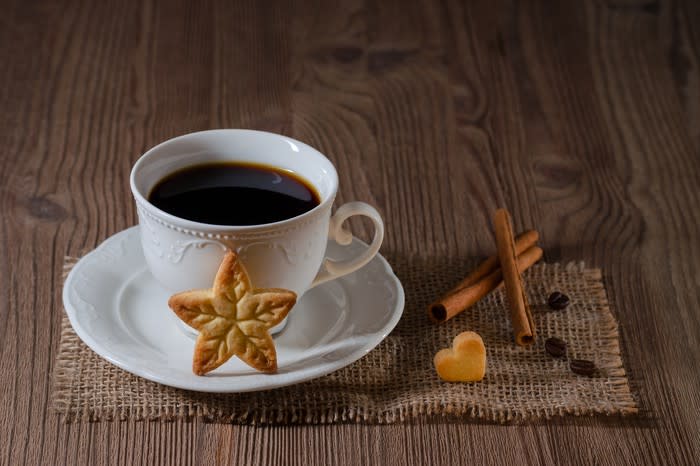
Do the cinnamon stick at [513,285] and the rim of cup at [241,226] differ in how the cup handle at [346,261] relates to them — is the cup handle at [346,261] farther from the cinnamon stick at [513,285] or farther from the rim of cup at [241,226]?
the cinnamon stick at [513,285]

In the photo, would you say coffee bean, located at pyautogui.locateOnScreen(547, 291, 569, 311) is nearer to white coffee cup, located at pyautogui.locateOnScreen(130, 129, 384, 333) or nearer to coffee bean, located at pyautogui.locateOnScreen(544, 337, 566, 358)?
coffee bean, located at pyautogui.locateOnScreen(544, 337, 566, 358)

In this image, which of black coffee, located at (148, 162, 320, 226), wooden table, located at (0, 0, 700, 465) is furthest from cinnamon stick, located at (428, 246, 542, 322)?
black coffee, located at (148, 162, 320, 226)

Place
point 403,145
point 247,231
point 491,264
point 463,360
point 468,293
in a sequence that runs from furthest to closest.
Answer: point 403,145 < point 491,264 < point 468,293 < point 463,360 < point 247,231

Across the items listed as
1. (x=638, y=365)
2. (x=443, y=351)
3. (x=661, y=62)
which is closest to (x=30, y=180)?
(x=443, y=351)

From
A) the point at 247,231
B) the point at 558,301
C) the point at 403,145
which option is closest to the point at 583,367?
the point at 558,301

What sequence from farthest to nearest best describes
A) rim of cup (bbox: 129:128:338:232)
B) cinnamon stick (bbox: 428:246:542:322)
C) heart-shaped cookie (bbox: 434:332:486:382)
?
cinnamon stick (bbox: 428:246:542:322) → heart-shaped cookie (bbox: 434:332:486:382) → rim of cup (bbox: 129:128:338:232)

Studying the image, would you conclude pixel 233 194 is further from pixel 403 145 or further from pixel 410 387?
pixel 403 145

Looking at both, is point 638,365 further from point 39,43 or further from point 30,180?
point 39,43
